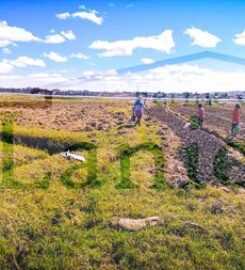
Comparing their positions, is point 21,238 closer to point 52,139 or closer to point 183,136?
point 52,139

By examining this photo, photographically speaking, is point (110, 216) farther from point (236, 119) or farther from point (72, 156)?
point (236, 119)

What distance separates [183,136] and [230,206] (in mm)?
12492

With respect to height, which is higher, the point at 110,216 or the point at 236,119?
the point at 236,119

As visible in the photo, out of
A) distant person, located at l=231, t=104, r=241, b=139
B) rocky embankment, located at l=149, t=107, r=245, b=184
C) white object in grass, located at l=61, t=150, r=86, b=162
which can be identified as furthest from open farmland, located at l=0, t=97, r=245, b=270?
distant person, located at l=231, t=104, r=241, b=139

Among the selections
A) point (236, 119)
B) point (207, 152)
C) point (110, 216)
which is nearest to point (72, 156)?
point (110, 216)

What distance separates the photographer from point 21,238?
10.1 m

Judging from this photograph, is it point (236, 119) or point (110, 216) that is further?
point (236, 119)

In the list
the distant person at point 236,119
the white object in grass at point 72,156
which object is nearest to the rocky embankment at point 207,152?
the distant person at point 236,119

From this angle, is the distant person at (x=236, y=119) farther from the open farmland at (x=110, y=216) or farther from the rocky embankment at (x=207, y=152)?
the open farmland at (x=110, y=216)

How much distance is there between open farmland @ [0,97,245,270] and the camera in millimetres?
9398

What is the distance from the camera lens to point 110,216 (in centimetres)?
1113

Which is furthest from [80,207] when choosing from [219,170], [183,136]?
[183,136]

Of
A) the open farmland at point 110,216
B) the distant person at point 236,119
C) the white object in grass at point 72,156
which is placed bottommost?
the open farmland at point 110,216

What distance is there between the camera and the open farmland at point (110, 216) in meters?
9.40
